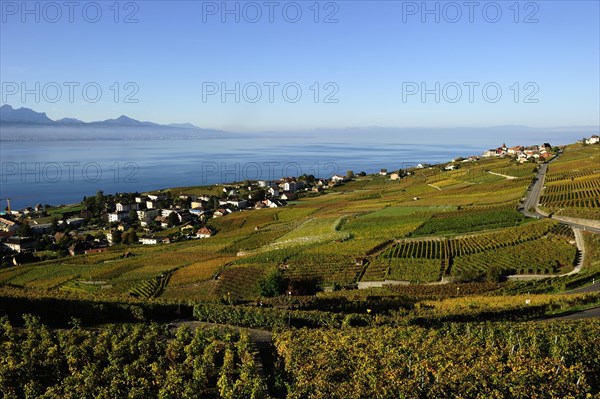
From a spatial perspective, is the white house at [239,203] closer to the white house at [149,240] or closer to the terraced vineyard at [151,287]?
the white house at [149,240]

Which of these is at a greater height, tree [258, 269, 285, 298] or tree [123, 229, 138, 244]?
tree [258, 269, 285, 298]

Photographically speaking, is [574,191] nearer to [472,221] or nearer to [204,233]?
[472,221]

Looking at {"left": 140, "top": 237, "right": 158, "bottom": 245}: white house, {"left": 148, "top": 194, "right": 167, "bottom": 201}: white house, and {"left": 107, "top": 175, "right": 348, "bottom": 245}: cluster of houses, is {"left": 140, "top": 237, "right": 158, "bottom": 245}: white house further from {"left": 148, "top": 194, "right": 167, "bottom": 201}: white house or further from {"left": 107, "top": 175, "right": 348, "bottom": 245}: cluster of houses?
{"left": 148, "top": 194, "right": 167, "bottom": 201}: white house

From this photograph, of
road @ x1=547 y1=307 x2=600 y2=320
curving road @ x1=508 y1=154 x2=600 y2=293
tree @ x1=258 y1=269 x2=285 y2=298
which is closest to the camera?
road @ x1=547 y1=307 x2=600 y2=320

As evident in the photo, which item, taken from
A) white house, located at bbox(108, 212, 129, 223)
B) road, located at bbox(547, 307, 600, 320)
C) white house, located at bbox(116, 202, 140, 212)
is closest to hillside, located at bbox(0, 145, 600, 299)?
road, located at bbox(547, 307, 600, 320)

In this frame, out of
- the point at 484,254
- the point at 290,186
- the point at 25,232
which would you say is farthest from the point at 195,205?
the point at 484,254

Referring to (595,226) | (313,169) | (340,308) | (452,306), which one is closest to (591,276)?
(452,306)

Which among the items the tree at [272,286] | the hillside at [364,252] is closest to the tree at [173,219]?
the hillside at [364,252]

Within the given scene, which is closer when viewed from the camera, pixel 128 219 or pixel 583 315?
pixel 583 315

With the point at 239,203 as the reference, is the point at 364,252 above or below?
below

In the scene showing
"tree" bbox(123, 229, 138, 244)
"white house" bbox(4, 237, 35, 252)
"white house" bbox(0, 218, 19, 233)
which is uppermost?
"white house" bbox(0, 218, 19, 233)

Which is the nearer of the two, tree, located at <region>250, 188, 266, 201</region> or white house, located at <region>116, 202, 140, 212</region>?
white house, located at <region>116, 202, 140, 212</region>
